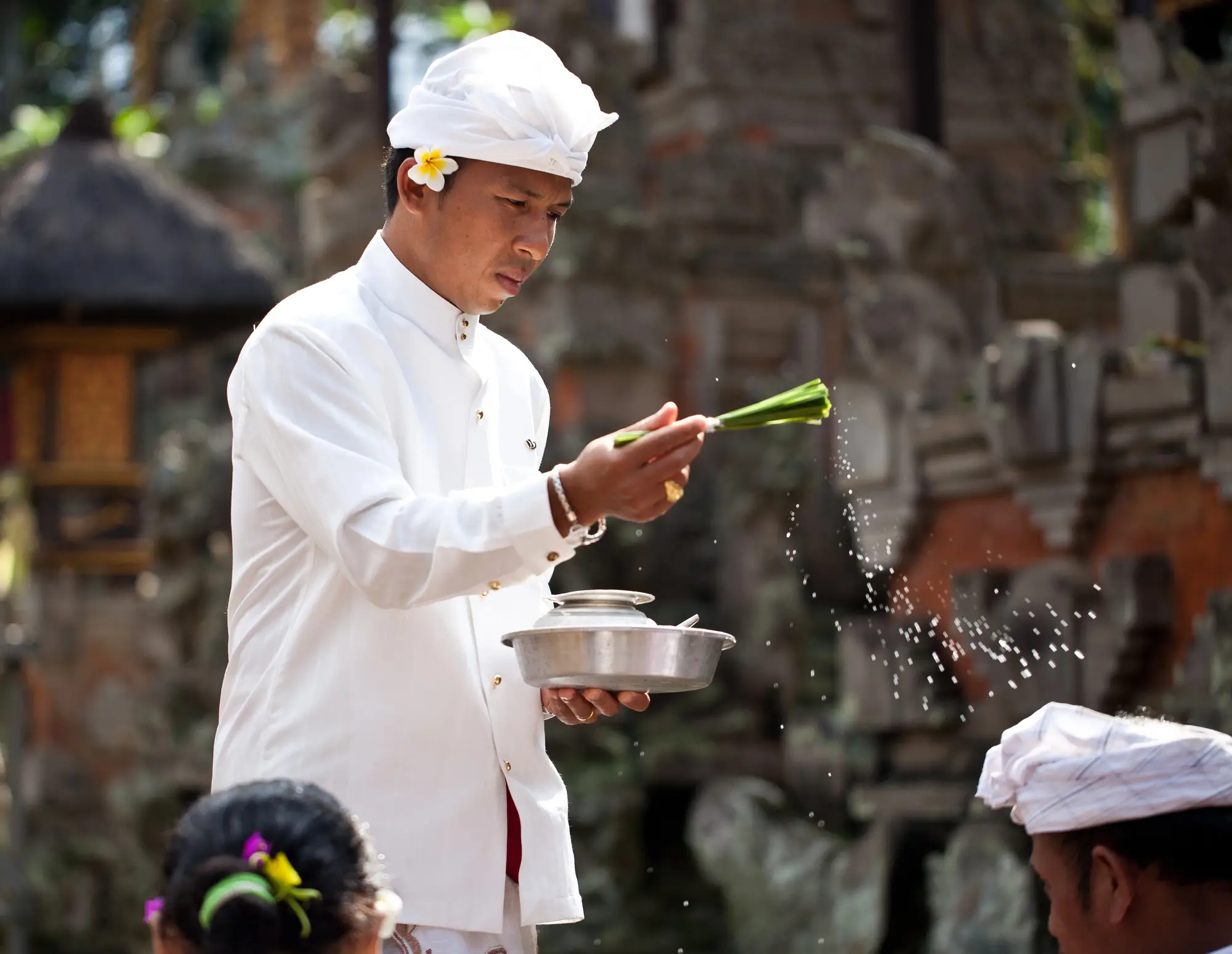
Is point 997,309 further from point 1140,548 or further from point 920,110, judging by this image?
point 1140,548

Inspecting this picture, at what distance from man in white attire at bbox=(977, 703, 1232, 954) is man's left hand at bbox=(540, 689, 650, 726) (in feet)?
2.57

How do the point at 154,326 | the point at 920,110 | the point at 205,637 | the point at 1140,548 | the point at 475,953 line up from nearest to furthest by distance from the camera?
the point at 475,953, the point at 1140,548, the point at 920,110, the point at 205,637, the point at 154,326

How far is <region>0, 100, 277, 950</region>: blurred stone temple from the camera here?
14070mm

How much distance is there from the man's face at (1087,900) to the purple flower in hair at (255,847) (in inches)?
41.1

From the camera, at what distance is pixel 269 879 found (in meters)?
2.42

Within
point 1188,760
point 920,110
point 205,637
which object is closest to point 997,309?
point 920,110

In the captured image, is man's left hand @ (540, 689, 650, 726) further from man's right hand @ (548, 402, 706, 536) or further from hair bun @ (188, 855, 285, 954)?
hair bun @ (188, 855, 285, 954)

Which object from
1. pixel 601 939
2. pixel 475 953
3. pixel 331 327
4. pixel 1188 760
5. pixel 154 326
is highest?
pixel 154 326

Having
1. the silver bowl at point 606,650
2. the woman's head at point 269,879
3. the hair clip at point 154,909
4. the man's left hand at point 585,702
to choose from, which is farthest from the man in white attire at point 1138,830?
the hair clip at point 154,909

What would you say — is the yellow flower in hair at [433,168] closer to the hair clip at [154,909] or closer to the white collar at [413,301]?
the white collar at [413,301]

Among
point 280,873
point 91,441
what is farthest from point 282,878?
point 91,441

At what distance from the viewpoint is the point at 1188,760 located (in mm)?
2732

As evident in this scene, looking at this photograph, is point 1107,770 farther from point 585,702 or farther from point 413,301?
point 413,301

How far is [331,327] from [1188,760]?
4.91 feet
